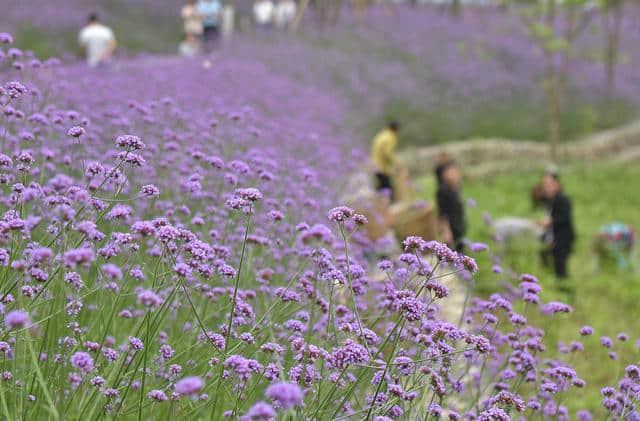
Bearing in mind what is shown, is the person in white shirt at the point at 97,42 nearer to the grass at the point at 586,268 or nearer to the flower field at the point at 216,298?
the flower field at the point at 216,298

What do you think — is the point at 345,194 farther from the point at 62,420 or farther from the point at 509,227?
the point at 62,420

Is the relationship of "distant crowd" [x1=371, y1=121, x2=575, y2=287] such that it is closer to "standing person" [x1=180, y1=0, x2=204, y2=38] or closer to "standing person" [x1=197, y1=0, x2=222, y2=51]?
"standing person" [x1=180, y1=0, x2=204, y2=38]

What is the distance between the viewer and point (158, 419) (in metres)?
2.71

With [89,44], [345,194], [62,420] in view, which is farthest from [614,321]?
[89,44]

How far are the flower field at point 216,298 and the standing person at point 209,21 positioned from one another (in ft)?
23.8

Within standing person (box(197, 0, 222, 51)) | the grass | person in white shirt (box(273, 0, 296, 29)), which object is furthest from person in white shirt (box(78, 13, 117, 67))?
person in white shirt (box(273, 0, 296, 29))

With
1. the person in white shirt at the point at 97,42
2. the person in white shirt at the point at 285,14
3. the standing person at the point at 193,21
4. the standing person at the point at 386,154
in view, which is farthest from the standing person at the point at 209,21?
the standing person at the point at 386,154

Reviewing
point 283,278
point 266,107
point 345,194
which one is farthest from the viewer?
point 266,107

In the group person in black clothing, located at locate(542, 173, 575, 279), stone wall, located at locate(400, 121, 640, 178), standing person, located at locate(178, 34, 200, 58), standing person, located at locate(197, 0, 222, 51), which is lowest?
stone wall, located at locate(400, 121, 640, 178)

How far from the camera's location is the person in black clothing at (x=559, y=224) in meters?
8.58

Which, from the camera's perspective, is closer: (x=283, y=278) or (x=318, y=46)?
(x=283, y=278)

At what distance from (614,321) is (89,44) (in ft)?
26.6

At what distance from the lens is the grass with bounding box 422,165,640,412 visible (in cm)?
672

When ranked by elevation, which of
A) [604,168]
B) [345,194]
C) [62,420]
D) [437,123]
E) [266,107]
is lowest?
[604,168]
